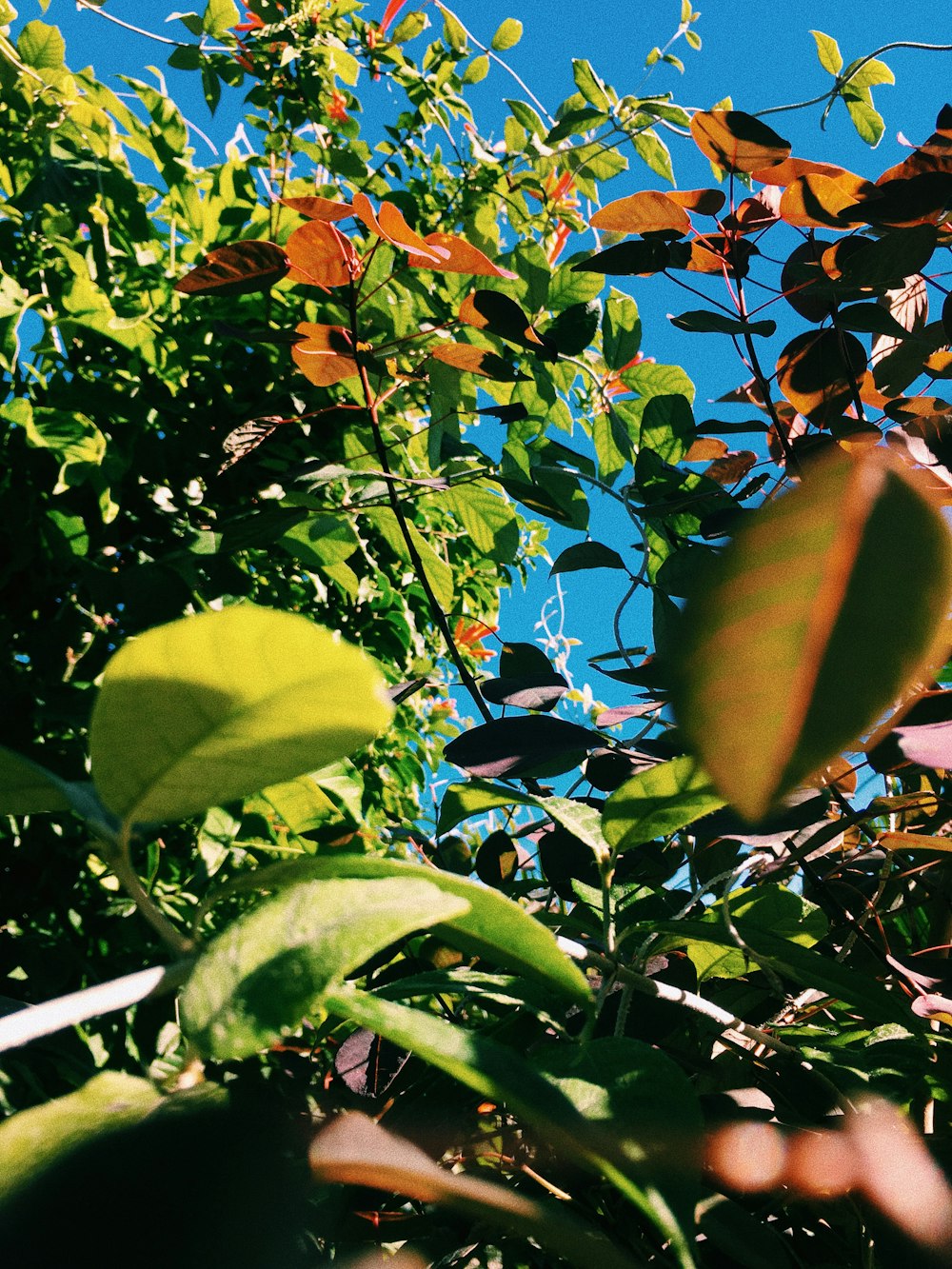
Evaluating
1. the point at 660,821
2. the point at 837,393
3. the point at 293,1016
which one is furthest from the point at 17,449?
the point at 293,1016

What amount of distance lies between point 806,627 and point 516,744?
0.43 m

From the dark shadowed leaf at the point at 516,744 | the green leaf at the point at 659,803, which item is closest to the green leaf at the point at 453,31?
the dark shadowed leaf at the point at 516,744

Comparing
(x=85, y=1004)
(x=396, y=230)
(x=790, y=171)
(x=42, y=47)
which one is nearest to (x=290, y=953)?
(x=85, y=1004)

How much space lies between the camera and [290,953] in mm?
243

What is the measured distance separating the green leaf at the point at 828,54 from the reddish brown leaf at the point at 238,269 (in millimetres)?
1044

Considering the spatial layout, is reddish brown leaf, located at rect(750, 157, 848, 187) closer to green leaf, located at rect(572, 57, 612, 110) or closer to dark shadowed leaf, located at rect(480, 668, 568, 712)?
dark shadowed leaf, located at rect(480, 668, 568, 712)

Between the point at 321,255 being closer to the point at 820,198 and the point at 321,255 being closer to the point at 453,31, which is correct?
the point at 820,198

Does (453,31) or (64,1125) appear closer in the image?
(64,1125)

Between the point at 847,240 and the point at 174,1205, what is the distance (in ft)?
3.01

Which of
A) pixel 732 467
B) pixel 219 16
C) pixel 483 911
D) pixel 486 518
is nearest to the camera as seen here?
pixel 483 911

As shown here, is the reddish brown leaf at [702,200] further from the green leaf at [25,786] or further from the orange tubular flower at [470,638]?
the orange tubular flower at [470,638]

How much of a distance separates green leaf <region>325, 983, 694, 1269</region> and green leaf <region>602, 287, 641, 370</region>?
1.18 m

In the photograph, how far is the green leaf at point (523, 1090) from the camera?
249 mm

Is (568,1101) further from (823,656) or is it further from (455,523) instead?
(455,523)
